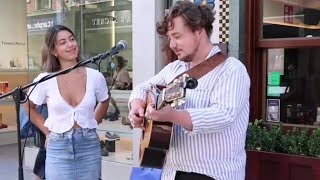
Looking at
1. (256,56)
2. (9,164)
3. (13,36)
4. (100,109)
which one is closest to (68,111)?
(100,109)

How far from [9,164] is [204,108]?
6233 mm

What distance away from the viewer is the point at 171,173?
2256 millimetres

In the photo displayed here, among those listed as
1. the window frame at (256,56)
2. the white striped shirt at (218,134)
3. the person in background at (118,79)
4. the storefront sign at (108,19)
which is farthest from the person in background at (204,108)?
the storefront sign at (108,19)

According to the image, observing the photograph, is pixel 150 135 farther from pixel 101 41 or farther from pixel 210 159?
pixel 101 41

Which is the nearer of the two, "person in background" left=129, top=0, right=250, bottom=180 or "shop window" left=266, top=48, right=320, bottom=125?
"person in background" left=129, top=0, right=250, bottom=180

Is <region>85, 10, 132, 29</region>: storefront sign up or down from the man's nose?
up

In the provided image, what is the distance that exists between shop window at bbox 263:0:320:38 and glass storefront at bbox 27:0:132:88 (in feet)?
6.50

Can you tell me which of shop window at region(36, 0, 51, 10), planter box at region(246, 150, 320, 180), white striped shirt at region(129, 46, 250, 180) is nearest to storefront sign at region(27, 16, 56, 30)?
shop window at region(36, 0, 51, 10)

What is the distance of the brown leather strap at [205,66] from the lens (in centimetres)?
219

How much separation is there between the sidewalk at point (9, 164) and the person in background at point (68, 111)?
332 cm

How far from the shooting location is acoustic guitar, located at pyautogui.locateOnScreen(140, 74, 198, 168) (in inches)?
75.1

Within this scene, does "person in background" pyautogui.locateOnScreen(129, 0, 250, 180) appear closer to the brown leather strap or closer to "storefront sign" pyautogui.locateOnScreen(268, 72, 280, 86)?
the brown leather strap

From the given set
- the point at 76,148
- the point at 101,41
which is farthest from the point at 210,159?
the point at 101,41

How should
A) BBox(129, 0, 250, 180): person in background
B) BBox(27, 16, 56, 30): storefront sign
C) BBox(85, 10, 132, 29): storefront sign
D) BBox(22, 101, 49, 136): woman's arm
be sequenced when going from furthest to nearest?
BBox(27, 16, 56, 30): storefront sign, BBox(85, 10, 132, 29): storefront sign, BBox(22, 101, 49, 136): woman's arm, BBox(129, 0, 250, 180): person in background
